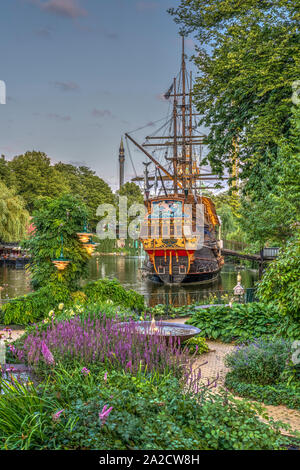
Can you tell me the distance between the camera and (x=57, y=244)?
444 inches

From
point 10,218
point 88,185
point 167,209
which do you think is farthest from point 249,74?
point 88,185

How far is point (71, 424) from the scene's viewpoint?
121 inches

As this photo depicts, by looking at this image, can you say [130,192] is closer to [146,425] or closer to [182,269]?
[182,269]

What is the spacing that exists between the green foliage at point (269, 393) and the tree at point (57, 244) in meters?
6.74

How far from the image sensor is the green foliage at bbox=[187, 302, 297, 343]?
28.2 feet

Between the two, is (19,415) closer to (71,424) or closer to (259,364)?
(71,424)

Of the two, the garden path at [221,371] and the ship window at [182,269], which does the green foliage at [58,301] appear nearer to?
the garden path at [221,371]

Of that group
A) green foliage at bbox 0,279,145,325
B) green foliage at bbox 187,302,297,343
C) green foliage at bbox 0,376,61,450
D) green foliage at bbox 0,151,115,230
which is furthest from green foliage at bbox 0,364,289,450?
green foliage at bbox 0,151,115,230

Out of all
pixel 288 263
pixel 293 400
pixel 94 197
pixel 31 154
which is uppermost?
pixel 31 154

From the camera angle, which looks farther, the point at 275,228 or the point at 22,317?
the point at 275,228

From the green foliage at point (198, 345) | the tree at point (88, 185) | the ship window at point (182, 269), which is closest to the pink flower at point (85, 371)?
the green foliage at point (198, 345)

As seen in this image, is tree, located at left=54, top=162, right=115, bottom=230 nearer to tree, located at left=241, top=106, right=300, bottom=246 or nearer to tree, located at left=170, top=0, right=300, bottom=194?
Result: tree, located at left=170, top=0, right=300, bottom=194
